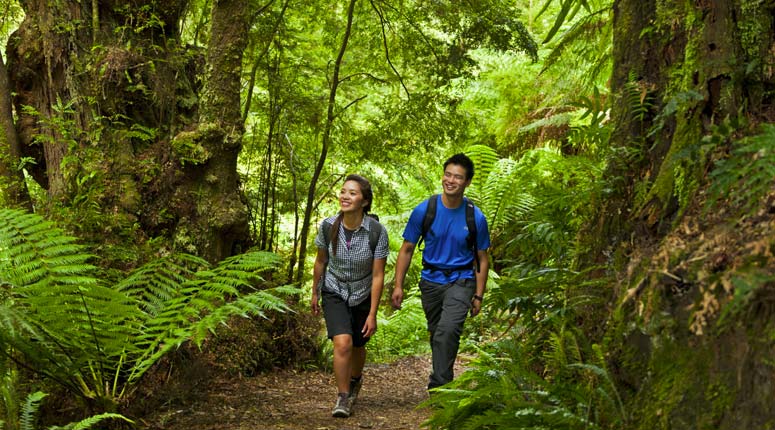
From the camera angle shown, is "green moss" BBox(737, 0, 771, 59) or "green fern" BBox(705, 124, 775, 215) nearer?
"green fern" BBox(705, 124, 775, 215)

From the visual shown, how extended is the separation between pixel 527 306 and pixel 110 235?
3.32 metres

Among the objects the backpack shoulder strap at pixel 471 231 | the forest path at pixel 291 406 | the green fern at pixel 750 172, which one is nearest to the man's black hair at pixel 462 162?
the backpack shoulder strap at pixel 471 231

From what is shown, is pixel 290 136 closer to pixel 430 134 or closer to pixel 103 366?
pixel 430 134

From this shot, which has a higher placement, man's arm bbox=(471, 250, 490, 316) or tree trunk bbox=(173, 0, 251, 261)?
tree trunk bbox=(173, 0, 251, 261)

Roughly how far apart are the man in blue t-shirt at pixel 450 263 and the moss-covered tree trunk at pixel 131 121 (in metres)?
2.05

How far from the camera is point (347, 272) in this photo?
15.7ft

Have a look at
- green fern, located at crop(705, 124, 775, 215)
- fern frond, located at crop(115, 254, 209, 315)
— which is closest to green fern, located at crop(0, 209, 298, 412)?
fern frond, located at crop(115, 254, 209, 315)

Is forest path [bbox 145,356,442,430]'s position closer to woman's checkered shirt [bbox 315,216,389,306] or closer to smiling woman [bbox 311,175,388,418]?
smiling woman [bbox 311,175,388,418]

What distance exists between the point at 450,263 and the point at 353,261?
0.70m

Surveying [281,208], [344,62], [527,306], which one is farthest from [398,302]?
[344,62]

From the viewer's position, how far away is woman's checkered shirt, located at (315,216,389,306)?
475cm

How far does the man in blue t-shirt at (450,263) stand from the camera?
453 centimetres

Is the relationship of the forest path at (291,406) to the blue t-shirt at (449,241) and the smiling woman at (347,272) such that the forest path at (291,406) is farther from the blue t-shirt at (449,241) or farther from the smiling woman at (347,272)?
the blue t-shirt at (449,241)

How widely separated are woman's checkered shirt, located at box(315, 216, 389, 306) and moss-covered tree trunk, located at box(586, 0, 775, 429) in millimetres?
1908
